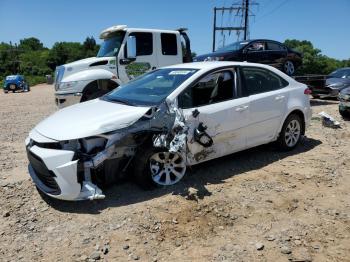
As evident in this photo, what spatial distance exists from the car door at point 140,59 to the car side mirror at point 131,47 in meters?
0.10

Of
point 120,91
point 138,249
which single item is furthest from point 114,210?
point 120,91

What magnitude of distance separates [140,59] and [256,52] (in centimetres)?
433

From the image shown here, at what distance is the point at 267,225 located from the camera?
3.93 m

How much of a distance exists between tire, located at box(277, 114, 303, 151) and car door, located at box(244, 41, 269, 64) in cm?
577

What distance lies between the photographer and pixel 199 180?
5.12 m

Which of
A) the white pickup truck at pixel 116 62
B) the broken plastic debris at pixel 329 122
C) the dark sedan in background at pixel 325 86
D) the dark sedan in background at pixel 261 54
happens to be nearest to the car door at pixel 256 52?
the dark sedan in background at pixel 261 54

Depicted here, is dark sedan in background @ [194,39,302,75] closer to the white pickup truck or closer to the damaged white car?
the white pickup truck

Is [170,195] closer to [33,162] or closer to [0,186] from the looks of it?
[33,162]

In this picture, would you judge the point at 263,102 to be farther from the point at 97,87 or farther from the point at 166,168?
the point at 97,87

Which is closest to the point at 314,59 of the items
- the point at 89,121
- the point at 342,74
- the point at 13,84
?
the point at 13,84

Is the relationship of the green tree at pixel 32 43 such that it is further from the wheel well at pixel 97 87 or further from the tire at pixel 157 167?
the tire at pixel 157 167

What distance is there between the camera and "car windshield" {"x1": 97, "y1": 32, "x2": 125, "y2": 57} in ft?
31.5

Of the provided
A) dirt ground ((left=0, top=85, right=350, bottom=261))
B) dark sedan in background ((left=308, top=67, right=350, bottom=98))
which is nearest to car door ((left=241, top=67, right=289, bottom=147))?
dirt ground ((left=0, top=85, right=350, bottom=261))

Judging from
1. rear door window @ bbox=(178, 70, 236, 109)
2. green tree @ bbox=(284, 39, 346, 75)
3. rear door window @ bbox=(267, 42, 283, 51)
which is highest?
rear door window @ bbox=(267, 42, 283, 51)
